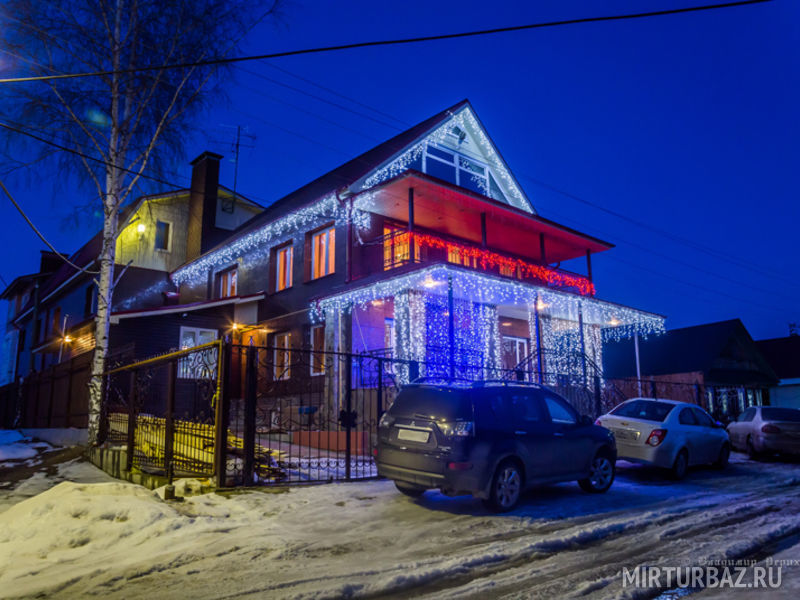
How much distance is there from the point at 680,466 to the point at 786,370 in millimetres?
28496

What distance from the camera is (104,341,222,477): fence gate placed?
8.32 meters

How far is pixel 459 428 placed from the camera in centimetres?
714

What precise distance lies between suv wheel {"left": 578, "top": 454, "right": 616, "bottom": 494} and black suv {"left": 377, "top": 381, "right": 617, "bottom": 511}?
0.44 ft

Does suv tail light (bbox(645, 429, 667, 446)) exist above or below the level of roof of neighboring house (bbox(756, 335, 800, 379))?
below

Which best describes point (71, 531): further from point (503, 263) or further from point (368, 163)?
point (368, 163)

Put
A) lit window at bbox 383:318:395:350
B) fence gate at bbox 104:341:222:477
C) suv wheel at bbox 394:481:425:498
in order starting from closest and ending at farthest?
suv wheel at bbox 394:481:425:498
fence gate at bbox 104:341:222:477
lit window at bbox 383:318:395:350

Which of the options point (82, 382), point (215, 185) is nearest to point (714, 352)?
point (215, 185)

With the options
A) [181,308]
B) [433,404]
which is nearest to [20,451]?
[181,308]

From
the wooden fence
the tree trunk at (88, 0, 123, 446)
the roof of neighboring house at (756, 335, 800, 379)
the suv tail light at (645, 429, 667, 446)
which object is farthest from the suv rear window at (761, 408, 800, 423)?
the roof of neighboring house at (756, 335, 800, 379)

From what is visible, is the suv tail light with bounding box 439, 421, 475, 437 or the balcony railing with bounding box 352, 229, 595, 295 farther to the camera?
the balcony railing with bounding box 352, 229, 595, 295

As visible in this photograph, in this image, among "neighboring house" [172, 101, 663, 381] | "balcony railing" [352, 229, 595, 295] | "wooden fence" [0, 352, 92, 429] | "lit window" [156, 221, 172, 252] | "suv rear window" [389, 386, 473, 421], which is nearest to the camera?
"suv rear window" [389, 386, 473, 421]

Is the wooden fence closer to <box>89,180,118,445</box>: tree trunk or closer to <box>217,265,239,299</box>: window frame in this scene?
<box>89,180,118,445</box>: tree trunk

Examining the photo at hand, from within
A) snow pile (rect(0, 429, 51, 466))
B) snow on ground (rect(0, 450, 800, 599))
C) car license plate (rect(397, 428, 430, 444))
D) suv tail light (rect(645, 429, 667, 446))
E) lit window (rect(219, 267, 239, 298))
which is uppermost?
lit window (rect(219, 267, 239, 298))

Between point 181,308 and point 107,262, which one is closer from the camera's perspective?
point 107,262
